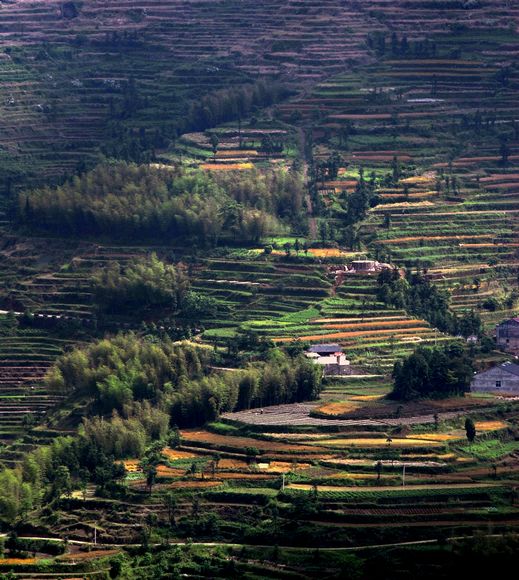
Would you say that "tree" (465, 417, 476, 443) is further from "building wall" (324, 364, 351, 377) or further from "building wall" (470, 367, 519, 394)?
"building wall" (324, 364, 351, 377)

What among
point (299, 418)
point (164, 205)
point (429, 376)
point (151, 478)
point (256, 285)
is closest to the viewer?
point (151, 478)

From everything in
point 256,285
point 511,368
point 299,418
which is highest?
point 256,285

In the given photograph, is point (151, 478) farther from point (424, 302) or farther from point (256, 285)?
point (424, 302)

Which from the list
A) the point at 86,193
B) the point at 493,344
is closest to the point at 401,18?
the point at 86,193

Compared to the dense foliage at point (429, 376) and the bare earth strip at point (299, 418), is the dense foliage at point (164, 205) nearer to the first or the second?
the dense foliage at point (429, 376)

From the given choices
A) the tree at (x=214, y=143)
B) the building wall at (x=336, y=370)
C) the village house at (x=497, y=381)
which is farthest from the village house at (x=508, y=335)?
the tree at (x=214, y=143)

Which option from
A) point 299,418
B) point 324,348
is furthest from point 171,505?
point 324,348

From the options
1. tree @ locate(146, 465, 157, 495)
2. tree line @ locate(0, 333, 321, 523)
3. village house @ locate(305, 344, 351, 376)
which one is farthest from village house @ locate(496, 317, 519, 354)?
tree @ locate(146, 465, 157, 495)
